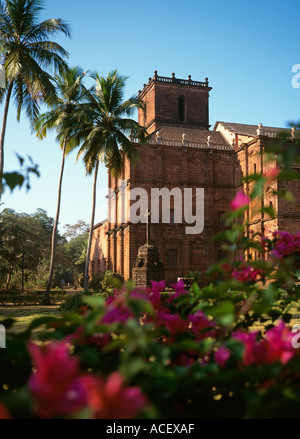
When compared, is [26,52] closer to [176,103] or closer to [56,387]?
[56,387]

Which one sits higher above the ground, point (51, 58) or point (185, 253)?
point (51, 58)

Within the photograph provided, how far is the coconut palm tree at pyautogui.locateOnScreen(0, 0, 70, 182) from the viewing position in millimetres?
15602

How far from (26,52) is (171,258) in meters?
20.2

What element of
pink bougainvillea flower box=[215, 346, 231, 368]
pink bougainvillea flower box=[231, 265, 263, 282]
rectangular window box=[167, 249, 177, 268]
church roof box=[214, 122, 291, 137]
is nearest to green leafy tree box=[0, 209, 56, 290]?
rectangular window box=[167, 249, 177, 268]

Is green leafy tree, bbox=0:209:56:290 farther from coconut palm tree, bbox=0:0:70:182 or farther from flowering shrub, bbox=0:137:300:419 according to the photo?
flowering shrub, bbox=0:137:300:419

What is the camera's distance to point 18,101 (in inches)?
679

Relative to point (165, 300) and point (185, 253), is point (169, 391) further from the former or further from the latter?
point (185, 253)

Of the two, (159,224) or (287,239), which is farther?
(159,224)

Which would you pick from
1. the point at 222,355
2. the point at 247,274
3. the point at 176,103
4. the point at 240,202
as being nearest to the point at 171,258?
the point at 176,103

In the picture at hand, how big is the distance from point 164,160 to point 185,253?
7.98m

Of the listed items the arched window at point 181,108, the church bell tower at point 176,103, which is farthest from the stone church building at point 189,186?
the arched window at point 181,108

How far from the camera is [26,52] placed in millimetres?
16406
